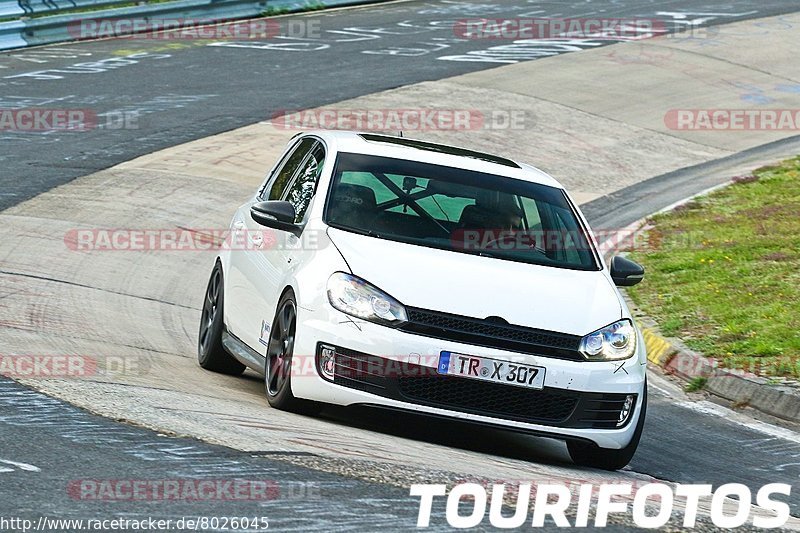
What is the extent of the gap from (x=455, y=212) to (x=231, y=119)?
41.4 feet

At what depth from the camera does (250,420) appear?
700 centimetres

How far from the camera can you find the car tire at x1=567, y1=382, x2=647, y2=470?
7.70 m

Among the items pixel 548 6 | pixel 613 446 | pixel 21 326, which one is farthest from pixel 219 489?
pixel 548 6

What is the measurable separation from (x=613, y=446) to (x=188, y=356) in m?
3.61

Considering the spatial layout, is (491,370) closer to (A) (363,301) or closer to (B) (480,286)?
(B) (480,286)

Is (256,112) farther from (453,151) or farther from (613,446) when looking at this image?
(613,446)

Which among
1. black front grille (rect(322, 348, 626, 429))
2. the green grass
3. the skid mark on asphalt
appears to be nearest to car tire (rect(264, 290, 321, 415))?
black front grille (rect(322, 348, 626, 429))

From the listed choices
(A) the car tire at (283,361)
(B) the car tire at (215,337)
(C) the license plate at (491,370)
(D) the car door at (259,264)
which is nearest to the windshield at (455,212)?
(D) the car door at (259,264)

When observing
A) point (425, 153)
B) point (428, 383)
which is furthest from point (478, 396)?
point (425, 153)

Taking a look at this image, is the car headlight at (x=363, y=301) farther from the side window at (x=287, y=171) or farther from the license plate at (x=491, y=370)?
the side window at (x=287, y=171)

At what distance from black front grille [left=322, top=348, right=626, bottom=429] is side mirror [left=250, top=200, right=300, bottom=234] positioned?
1.24 m

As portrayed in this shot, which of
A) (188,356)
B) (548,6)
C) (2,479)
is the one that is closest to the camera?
(2,479)

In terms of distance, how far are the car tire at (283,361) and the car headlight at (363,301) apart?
1.04 ft

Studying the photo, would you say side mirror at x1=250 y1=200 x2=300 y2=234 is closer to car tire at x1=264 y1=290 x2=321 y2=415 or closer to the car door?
the car door
